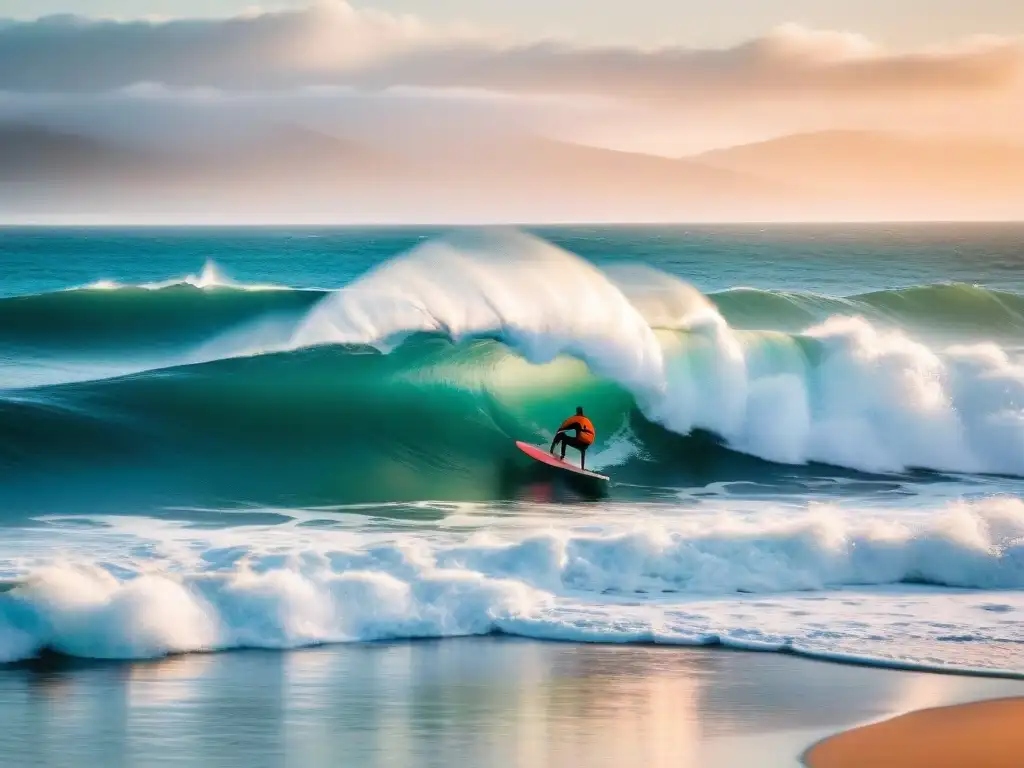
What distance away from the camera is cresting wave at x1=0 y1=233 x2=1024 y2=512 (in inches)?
571

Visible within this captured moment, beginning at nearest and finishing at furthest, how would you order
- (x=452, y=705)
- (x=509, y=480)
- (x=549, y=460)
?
(x=452, y=705) → (x=509, y=480) → (x=549, y=460)

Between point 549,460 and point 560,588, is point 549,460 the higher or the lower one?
the higher one

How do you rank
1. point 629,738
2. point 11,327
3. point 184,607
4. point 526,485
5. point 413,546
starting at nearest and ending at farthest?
1. point 629,738
2. point 184,607
3. point 413,546
4. point 526,485
5. point 11,327

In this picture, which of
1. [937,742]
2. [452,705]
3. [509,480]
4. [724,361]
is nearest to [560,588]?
[452,705]

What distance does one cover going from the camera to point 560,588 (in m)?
10.1

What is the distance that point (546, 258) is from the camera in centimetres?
1727

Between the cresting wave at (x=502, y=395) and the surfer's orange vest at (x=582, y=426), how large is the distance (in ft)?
2.54

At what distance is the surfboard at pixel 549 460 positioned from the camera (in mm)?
13867

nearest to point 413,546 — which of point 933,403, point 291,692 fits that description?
point 291,692

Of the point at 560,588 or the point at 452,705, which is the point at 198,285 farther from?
the point at 452,705

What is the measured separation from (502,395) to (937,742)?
9618 mm

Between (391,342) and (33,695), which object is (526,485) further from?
(33,695)

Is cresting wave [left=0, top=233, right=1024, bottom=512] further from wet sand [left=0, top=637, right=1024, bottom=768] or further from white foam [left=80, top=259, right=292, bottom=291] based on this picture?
white foam [left=80, top=259, right=292, bottom=291]

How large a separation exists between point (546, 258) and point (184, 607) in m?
8.97
